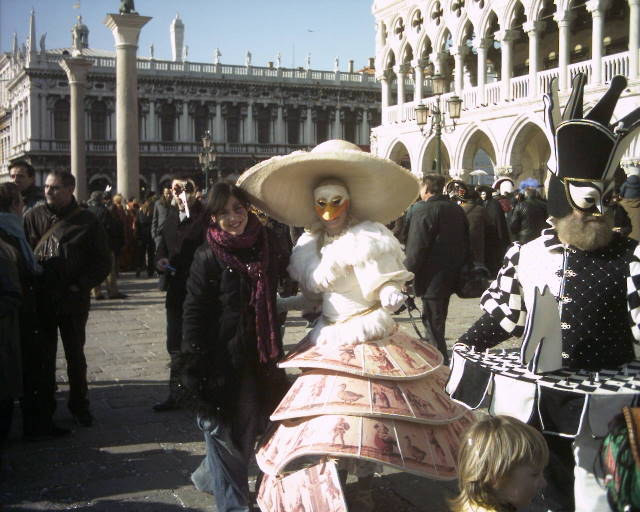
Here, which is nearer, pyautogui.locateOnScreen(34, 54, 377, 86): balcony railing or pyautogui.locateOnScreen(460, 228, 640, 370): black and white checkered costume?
pyautogui.locateOnScreen(460, 228, 640, 370): black and white checkered costume

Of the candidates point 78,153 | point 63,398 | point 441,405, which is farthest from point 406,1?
point 441,405

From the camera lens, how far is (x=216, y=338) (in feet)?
9.79

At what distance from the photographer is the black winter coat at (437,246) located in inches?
217

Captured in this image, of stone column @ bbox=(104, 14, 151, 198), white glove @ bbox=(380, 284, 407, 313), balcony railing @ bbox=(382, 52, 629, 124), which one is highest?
balcony railing @ bbox=(382, 52, 629, 124)

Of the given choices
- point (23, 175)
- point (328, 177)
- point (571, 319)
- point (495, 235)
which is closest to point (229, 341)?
point (328, 177)

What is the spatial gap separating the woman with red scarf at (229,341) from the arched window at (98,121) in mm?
42609

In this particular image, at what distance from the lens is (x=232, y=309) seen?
296cm

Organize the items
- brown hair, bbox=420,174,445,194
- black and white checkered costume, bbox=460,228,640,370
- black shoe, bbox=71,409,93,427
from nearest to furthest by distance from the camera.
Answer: black and white checkered costume, bbox=460,228,640,370 < black shoe, bbox=71,409,93,427 < brown hair, bbox=420,174,445,194

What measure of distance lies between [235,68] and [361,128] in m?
8.57

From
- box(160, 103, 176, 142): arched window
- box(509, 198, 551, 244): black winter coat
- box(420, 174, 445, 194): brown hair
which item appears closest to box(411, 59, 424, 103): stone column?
box(509, 198, 551, 244): black winter coat

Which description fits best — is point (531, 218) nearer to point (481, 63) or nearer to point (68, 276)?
point (68, 276)

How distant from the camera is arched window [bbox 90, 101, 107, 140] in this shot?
4334 centimetres

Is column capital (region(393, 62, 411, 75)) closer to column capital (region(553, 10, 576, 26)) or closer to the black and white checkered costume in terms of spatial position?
column capital (region(553, 10, 576, 26))

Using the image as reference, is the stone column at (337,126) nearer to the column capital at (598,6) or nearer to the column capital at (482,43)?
the column capital at (482,43)
